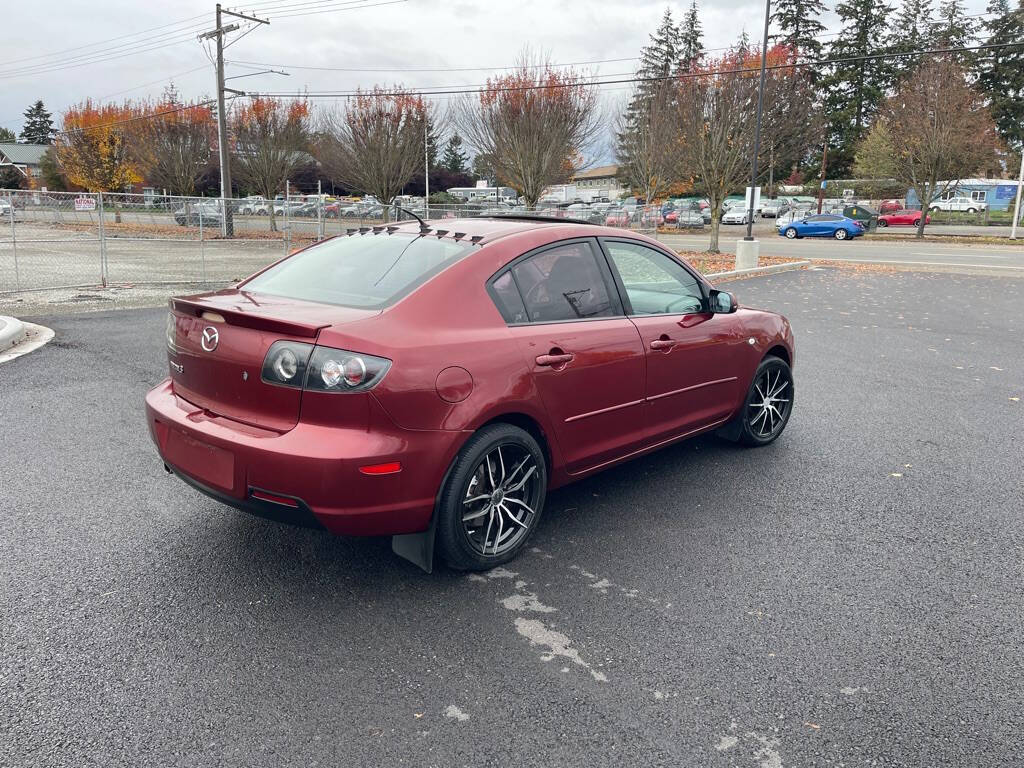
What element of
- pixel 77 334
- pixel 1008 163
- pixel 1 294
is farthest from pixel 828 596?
pixel 1008 163

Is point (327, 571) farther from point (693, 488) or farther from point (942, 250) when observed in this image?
point (942, 250)

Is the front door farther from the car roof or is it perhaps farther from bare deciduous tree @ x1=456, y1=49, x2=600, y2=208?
bare deciduous tree @ x1=456, y1=49, x2=600, y2=208

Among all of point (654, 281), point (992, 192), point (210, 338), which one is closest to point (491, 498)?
point (210, 338)

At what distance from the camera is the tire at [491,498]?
10.8ft

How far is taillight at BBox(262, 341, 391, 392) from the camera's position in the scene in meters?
3.04

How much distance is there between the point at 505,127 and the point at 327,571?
90.8 feet

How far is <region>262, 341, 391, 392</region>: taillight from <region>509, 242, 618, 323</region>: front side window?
97 cm

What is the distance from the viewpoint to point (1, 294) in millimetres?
12797

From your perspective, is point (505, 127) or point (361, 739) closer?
point (361, 739)

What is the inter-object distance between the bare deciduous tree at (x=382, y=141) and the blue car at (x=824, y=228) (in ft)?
61.9

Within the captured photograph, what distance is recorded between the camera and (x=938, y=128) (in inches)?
1505

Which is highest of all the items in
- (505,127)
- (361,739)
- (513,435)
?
(505,127)

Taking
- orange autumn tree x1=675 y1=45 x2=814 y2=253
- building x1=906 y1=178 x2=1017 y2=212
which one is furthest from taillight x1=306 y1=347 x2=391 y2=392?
building x1=906 y1=178 x2=1017 y2=212

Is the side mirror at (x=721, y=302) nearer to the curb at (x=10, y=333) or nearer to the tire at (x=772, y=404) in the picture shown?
the tire at (x=772, y=404)
